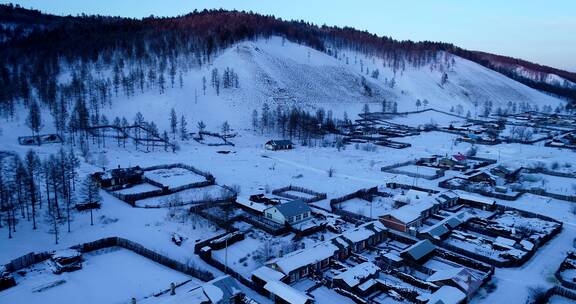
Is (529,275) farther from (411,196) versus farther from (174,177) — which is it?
(174,177)

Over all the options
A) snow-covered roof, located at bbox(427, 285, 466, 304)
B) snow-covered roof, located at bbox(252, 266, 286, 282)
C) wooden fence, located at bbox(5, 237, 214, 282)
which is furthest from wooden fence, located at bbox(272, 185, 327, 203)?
snow-covered roof, located at bbox(427, 285, 466, 304)

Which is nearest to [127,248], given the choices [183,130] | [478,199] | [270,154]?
[478,199]

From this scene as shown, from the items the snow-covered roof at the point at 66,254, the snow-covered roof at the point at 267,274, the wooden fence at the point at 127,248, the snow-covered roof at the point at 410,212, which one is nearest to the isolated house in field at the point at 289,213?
the snow-covered roof at the point at 410,212

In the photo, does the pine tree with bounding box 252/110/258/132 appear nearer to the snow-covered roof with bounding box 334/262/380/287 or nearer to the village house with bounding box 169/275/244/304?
the snow-covered roof with bounding box 334/262/380/287

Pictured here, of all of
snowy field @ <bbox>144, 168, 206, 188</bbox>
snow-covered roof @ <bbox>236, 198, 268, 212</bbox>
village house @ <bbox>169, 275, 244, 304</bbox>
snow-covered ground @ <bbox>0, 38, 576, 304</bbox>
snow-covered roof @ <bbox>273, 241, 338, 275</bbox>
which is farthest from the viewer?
snowy field @ <bbox>144, 168, 206, 188</bbox>

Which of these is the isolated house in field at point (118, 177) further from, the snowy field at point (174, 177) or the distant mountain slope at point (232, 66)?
the distant mountain slope at point (232, 66)

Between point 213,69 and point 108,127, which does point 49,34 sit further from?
point 108,127
